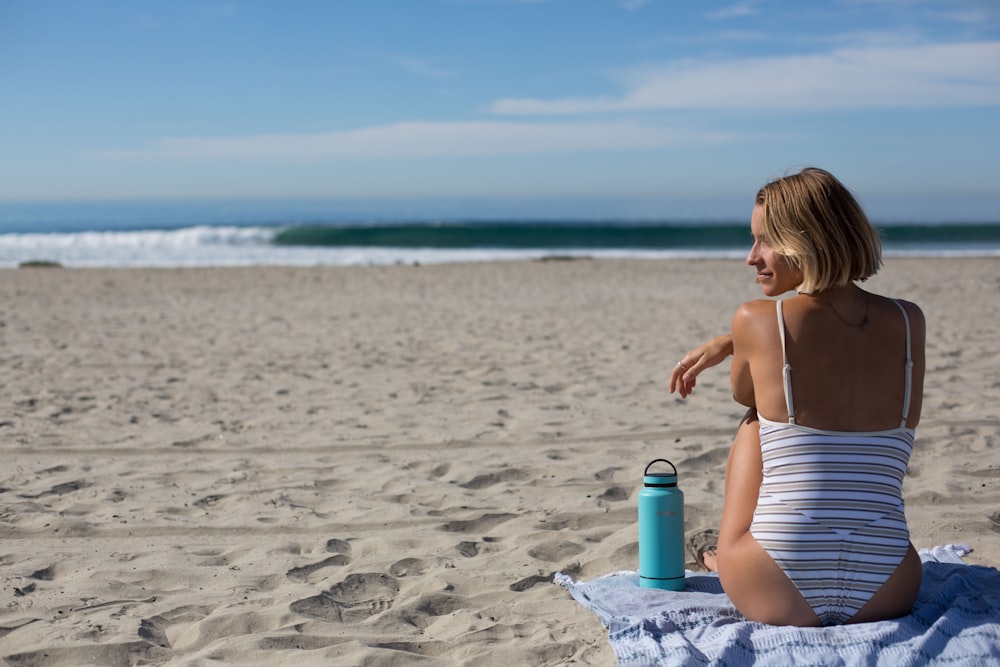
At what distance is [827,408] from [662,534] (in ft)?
2.41

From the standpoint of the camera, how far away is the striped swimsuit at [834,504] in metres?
2.35

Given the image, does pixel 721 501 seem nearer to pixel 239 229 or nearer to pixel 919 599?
pixel 919 599

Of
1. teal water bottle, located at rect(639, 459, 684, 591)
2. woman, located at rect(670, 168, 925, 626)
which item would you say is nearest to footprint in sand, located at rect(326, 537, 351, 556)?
teal water bottle, located at rect(639, 459, 684, 591)

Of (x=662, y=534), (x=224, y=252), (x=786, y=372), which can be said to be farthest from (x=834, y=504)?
(x=224, y=252)

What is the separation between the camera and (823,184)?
90.2 inches

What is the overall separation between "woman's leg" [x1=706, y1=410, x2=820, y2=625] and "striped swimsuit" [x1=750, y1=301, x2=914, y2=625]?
0.04 m

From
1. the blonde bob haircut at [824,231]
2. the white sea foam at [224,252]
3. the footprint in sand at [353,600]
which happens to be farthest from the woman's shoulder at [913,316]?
the white sea foam at [224,252]

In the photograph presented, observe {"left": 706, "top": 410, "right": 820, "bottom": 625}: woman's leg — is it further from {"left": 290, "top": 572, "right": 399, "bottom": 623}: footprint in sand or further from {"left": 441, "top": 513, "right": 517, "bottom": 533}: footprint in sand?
{"left": 441, "top": 513, "right": 517, "bottom": 533}: footprint in sand

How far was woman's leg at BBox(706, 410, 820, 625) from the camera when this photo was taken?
241cm

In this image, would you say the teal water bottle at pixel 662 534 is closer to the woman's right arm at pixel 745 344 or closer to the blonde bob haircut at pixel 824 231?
the woman's right arm at pixel 745 344

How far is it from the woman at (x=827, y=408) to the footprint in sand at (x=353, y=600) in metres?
1.13

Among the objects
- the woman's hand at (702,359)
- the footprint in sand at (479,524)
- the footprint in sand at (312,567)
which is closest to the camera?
the woman's hand at (702,359)

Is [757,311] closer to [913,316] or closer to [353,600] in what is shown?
[913,316]

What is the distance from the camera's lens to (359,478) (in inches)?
168
